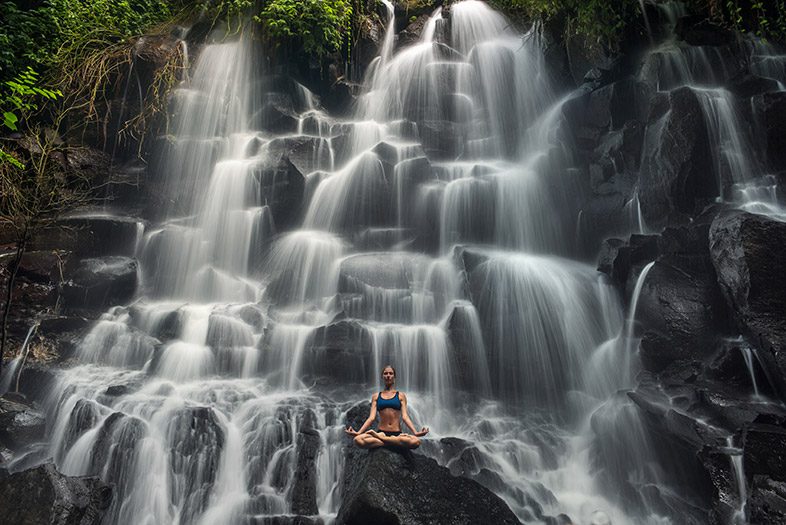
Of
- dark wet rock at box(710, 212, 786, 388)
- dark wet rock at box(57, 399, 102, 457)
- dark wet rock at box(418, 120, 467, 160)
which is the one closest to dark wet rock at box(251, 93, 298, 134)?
dark wet rock at box(418, 120, 467, 160)

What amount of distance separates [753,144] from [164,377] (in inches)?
495

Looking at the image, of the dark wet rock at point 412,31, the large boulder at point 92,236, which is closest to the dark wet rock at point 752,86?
the dark wet rock at point 412,31

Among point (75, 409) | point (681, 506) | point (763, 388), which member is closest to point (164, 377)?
→ point (75, 409)

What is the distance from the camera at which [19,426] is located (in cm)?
739

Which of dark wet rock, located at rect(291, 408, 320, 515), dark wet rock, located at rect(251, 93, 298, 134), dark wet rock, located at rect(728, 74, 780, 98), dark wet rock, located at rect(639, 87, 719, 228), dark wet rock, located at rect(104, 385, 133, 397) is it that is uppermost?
dark wet rock, located at rect(251, 93, 298, 134)

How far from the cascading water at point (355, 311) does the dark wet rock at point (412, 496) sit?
48.8 inches

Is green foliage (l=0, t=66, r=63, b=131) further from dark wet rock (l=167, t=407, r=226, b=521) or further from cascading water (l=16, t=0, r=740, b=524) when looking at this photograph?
dark wet rock (l=167, t=407, r=226, b=521)

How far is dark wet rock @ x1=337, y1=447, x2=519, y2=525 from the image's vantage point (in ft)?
16.8

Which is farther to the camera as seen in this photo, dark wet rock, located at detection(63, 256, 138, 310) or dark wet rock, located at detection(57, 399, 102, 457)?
dark wet rock, located at detection(63, 256, 138, 310)

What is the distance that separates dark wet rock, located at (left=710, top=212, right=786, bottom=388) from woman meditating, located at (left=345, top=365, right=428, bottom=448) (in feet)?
16.4

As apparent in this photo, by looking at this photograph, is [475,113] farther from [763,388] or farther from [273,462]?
[273,462]

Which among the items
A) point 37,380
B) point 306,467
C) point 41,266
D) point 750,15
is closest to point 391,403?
point 306,467

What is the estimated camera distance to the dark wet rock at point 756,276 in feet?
22.0

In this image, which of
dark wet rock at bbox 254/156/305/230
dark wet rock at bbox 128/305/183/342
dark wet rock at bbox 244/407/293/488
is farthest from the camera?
dark wet rock at bbox 254/156/305/230
